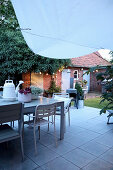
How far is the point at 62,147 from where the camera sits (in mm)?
2895

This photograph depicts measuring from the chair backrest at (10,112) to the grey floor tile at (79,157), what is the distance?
1.16 metres

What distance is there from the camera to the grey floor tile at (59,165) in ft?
7.31

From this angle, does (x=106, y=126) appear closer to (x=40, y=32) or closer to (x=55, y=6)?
(x=40, y=32)

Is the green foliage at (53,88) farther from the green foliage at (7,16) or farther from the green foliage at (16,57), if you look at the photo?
the green foliage at (7,16)

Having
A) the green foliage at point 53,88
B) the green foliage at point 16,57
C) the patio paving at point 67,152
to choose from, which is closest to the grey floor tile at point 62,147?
the patio paving at point 67,152

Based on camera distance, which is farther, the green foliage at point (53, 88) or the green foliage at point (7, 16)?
the green foliage at point (53, 88)

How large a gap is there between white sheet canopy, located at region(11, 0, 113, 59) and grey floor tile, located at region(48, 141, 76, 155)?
2.06 m

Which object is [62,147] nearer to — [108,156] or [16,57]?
[108,156]

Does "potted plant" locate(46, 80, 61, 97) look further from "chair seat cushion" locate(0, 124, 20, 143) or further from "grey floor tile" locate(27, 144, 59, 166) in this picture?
"chair seat cushion" locate(0, 124, 20, 143)

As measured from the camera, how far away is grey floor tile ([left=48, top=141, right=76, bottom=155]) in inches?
108

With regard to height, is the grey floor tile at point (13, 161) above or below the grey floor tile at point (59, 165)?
above

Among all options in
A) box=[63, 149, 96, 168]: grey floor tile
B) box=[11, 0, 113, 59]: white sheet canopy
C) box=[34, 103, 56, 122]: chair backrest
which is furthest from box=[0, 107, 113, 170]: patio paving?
box=[11, 0, 113, 59]: white sheet canopy

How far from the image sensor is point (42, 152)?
2688mm

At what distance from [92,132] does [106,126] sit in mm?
702
